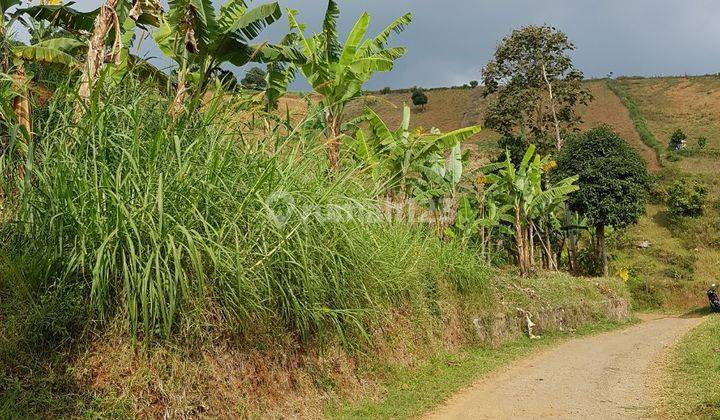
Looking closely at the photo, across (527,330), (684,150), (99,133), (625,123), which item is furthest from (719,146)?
(99,133)

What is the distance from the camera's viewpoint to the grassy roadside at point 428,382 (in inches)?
233

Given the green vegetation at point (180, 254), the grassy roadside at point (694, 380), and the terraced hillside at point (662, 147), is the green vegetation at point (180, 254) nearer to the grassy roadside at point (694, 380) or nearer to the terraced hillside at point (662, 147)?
the grassy roadside at point (694, 380)

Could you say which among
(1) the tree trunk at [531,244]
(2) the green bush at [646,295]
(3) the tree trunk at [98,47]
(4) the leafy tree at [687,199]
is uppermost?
(3) the tree trunk at [98,47]

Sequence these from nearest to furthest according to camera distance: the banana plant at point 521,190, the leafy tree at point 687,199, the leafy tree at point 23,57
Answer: the leafy tree at point 23,57
the banana plant at point 521,190
the leafy tree at point 687,199

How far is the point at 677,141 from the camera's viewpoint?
45750 mm

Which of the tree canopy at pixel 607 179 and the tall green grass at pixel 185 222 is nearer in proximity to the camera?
the tall green grass at pixel 185 222

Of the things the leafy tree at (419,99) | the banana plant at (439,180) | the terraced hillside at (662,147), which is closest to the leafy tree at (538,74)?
the terraced hillside at (662,147)

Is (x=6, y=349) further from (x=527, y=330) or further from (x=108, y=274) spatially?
(x=527, y=330)

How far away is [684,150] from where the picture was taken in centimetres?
4450

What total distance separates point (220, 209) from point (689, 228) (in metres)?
34.0

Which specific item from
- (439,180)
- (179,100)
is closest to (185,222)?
(179,100)

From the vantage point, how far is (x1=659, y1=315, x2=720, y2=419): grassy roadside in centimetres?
582

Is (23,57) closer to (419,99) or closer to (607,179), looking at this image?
(607,179)

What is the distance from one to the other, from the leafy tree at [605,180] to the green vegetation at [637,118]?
74.4 feet
